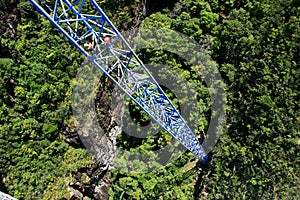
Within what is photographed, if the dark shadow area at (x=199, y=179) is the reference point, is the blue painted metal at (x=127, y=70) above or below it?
above

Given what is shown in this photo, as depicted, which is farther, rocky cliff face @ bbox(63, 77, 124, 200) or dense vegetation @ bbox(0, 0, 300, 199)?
rocky cliff face @ bbox(63, 77, 124, 200)

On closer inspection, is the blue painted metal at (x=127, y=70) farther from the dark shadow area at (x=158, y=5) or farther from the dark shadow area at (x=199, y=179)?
the dark shadow area at (x=158, y=5)

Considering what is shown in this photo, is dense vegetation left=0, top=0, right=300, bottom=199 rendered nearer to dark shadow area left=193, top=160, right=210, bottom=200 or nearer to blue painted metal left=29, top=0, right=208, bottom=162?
dark shadow area left=193, top=160, right=210, bottom=200

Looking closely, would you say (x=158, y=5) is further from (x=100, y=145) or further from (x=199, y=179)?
(x=199, y=179)

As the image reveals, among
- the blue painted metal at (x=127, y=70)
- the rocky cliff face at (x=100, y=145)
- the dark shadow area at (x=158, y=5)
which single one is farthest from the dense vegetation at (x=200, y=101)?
the blue painted metal at (x=127, y=70)

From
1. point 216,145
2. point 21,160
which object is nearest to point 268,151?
point 216,145

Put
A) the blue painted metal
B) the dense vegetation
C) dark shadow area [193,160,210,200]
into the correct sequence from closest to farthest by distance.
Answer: the blue painted metal
the dense vegetation
dark shadow area [193,160,210,200]

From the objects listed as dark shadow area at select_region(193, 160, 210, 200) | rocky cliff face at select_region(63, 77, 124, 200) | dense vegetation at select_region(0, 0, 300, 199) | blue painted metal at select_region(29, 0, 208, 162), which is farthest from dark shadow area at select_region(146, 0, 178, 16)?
dark shadow area at select_region(193, 160, 210, 200)
